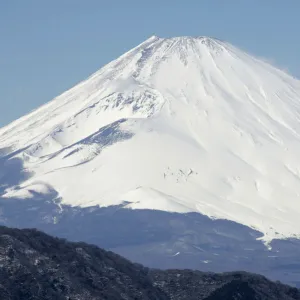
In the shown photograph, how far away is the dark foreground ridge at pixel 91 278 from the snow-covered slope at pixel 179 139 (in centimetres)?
9010

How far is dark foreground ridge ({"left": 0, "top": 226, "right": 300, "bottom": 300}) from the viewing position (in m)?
49.1

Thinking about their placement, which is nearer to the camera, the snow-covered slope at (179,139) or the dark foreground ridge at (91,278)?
the dark foreground ridge at (91,278)

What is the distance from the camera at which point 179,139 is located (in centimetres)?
15975

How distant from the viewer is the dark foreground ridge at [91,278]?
49.1 meters

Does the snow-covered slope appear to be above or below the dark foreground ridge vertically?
above

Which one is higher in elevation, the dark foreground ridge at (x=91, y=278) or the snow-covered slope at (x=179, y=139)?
the snow-covered slope at (x=179, y=139)

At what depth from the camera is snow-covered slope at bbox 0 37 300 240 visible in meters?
151

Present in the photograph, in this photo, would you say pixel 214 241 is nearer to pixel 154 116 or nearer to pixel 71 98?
pixel 154 116

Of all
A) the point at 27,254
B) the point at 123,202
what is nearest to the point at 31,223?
the point at 123,202

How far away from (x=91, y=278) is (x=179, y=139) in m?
109

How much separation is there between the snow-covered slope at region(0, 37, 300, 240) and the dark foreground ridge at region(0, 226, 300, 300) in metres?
90.1

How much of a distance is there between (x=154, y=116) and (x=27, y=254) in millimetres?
112098

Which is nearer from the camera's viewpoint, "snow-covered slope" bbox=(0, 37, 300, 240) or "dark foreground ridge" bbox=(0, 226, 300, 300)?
"dark foreground ridge" bbox=(0, 226, 300, 300)

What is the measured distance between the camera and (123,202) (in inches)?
5974
